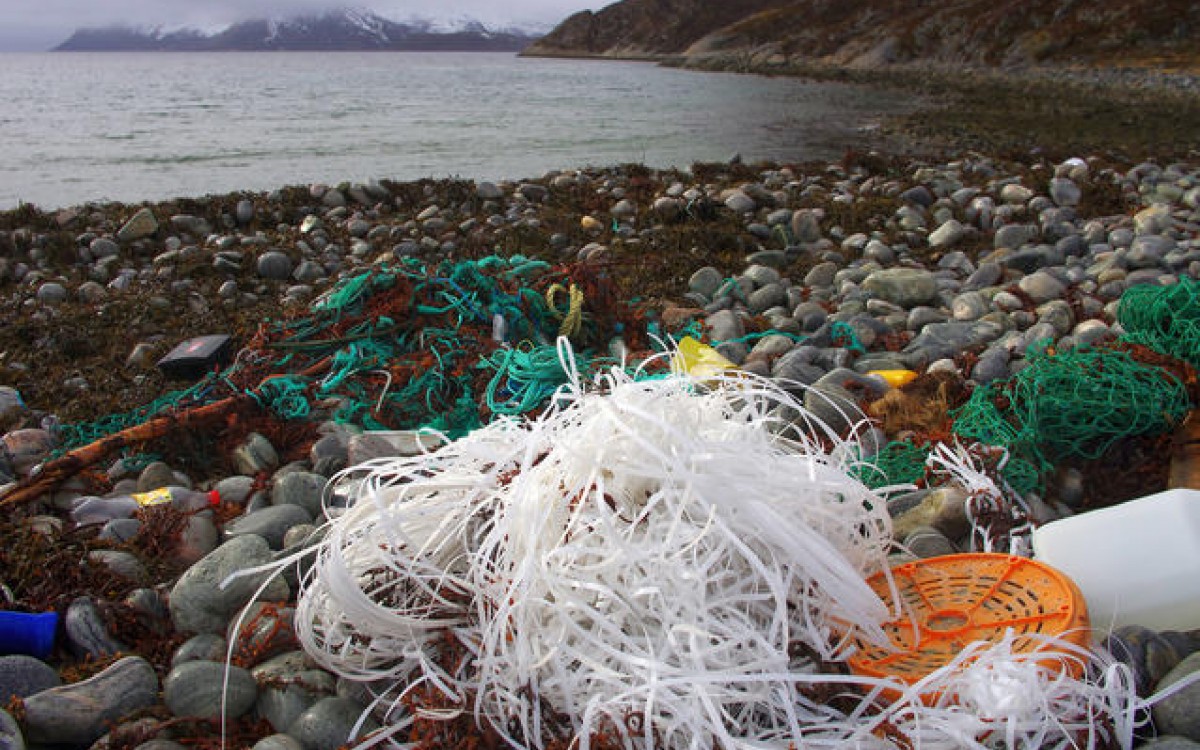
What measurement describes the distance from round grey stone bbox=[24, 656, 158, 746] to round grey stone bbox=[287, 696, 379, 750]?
1.38 feet

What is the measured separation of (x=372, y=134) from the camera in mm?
17250

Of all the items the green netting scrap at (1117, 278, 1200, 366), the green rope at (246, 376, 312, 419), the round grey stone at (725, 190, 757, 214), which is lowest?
the green rope at (246, 376, 312, 419)

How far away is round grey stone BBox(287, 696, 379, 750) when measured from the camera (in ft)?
6.73

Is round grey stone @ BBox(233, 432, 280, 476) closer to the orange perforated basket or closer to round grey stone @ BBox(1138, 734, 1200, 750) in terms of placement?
the orange perforated basket

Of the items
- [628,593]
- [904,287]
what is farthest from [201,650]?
[904,287]

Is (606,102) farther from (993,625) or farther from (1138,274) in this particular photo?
(993,625)

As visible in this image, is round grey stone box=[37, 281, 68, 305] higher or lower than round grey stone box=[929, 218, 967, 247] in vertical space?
lower

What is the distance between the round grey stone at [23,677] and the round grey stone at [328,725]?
2.19 ft

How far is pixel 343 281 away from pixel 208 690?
343cm

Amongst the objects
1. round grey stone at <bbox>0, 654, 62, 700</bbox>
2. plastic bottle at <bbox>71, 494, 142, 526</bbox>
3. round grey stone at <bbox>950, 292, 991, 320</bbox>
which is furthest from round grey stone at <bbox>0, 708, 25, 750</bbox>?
round grey stone at <bbox>950, 292, 991, 320</bbox>

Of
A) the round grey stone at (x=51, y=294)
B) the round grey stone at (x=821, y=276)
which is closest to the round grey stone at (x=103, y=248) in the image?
the round grey stone at (x=51, y=294)

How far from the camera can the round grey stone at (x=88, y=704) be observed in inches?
79.4

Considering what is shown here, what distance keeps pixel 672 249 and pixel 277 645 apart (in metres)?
5.20

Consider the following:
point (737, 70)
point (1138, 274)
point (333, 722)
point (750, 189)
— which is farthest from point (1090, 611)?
point (737, 70)
